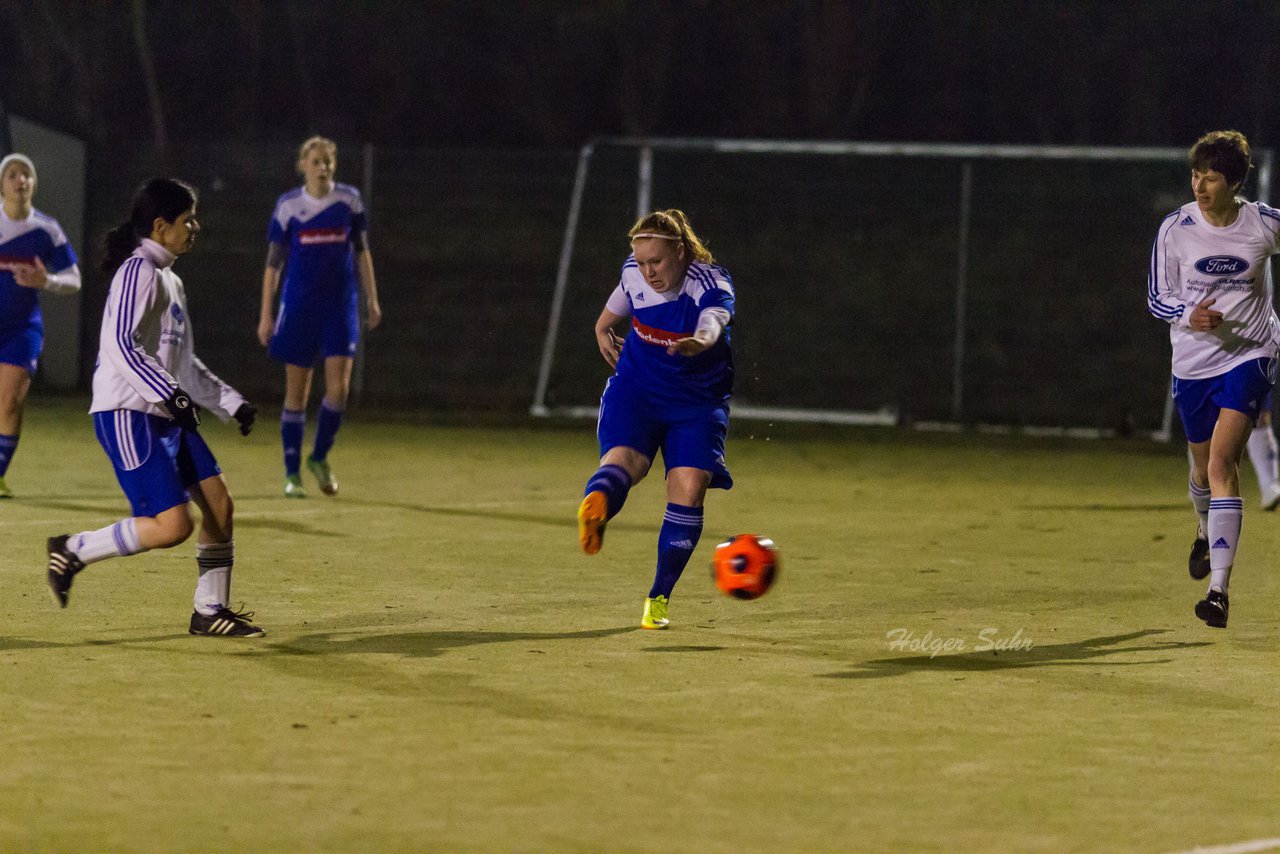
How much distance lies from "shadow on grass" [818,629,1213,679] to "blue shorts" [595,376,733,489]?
1060 millimetres

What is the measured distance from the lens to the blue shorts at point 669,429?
8.00 meters

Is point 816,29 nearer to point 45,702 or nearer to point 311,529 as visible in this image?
point 311,529

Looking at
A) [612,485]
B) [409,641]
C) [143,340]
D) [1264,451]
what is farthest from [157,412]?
[1264,451]

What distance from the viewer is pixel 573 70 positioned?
4222 cm

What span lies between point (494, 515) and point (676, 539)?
4.48m

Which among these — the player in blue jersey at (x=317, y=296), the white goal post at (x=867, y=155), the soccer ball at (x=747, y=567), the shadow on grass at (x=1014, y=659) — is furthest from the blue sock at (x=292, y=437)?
the white goal post at (x=867, y=155)

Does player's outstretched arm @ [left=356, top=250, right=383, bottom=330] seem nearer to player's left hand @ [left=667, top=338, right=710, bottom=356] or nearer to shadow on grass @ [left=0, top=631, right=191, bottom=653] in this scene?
shadow on grass @ [left=0, top=631, right=191, bottom=653]

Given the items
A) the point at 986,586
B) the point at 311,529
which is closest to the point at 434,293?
the point at 311,529

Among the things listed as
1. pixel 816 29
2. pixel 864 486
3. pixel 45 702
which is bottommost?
pixel 864 486

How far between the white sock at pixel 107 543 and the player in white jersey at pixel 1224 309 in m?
4.36

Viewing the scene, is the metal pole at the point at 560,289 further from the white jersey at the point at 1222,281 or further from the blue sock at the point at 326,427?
the white jersey at the point at 1222,281

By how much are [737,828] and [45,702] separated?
2506 mm

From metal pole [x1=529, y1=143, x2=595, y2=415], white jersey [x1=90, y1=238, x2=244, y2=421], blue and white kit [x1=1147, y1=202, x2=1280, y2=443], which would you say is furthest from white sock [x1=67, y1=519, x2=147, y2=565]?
metal pole [x1=529, y1=143, x2=595, y2=415]

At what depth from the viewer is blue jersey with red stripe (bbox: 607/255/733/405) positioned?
7.96m
